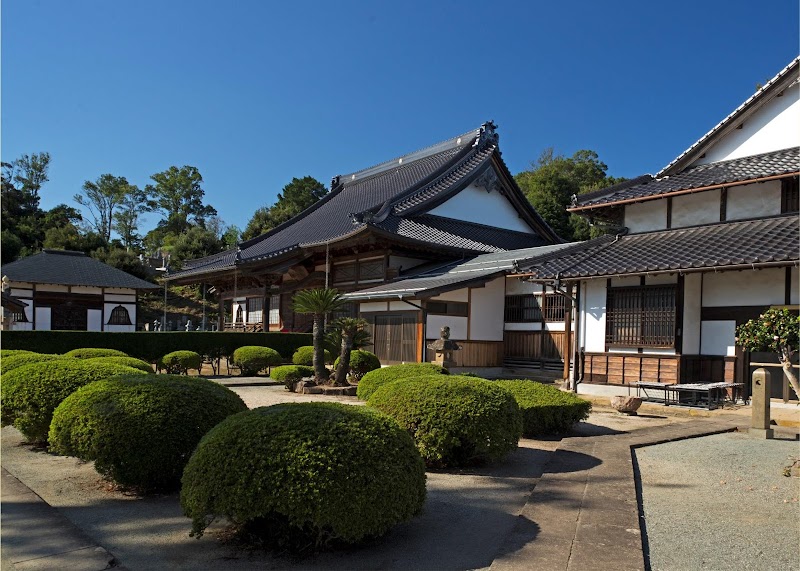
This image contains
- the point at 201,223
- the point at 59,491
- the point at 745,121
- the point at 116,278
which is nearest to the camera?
the point at 59,491

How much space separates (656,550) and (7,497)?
16.7 feet

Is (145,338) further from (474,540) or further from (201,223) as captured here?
(201,223)

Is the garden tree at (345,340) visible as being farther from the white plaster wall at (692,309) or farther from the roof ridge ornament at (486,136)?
the roof ridge ornament at (486,136)

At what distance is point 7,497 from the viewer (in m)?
4.88

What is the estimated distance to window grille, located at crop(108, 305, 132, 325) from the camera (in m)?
33.6

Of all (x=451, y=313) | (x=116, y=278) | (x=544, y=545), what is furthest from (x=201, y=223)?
(x=544, y=545)

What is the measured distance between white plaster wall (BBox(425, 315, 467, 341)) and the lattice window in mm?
5308

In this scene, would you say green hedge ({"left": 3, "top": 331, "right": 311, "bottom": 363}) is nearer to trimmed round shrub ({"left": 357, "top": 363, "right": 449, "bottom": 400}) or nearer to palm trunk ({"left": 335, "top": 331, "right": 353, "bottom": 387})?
palm trunk ({"left": 335, "top": 331, "right": 353, "bottom": 387})

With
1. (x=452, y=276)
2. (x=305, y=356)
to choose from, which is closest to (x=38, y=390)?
(x=305, y=356)

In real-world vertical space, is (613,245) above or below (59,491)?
above

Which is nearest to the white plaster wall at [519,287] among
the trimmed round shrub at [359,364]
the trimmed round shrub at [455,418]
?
the trimmed round shrub at [359,364]

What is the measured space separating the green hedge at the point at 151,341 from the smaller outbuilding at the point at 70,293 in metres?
13.1

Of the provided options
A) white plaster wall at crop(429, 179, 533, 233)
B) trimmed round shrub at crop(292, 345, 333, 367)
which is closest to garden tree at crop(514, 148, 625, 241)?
white plaster wall at crop(429, 179, 533, 233)

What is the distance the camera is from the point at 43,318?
31156 millimetres
